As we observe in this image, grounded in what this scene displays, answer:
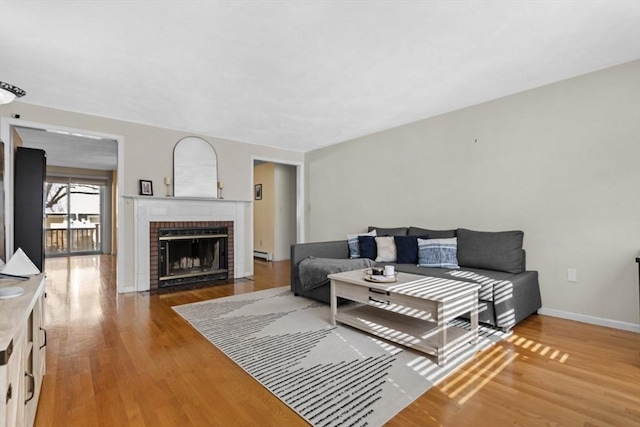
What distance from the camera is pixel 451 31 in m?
2.28

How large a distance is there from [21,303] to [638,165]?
4325 mm

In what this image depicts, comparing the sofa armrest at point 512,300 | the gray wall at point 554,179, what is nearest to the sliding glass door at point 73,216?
the gray wall at point 554,179

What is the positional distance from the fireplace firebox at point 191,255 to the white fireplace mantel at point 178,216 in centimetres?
17

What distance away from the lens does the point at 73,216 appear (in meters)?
8.34

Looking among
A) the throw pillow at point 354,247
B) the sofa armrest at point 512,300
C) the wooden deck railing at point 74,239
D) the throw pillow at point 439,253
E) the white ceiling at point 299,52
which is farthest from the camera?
the wooden deck railing at point 74,239

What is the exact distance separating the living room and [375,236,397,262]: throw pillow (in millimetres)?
631

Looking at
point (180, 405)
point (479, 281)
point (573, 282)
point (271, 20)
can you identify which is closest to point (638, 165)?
point (573, 282)

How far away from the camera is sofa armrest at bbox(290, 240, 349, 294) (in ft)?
12.7

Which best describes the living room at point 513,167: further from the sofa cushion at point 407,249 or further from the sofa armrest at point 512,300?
the sofa cushion at point 407,249

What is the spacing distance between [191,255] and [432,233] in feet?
11.7

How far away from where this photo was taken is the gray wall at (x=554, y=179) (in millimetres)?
2779

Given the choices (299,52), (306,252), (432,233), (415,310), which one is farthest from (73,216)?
(415,310)

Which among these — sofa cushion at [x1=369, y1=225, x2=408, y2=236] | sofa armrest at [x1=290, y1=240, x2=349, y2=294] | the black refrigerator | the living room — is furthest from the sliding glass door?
sofa cushion at [x1=369, y1=225, x2=408, y2=236]

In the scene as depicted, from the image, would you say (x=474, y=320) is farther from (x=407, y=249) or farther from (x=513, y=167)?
(x=513, y=167)
